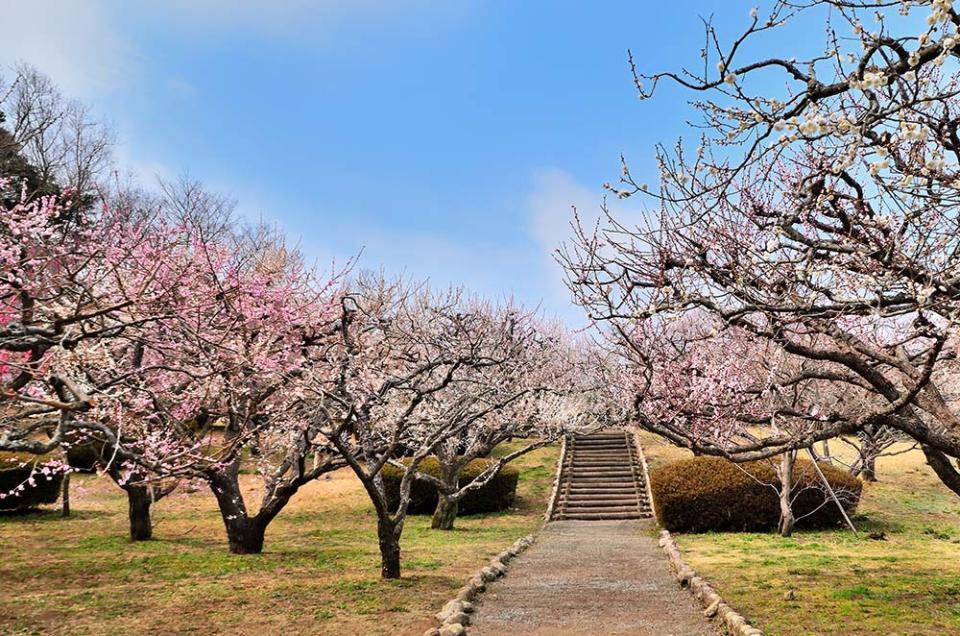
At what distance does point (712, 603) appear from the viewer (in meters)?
8.37

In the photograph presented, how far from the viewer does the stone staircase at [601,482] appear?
73.4 feet

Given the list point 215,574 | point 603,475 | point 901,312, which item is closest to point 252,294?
point 215,574

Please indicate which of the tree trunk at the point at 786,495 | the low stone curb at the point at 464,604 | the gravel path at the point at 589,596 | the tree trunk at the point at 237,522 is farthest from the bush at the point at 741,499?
the tree trunk at the point at 237,522

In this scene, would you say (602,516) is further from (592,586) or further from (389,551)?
(389,551)

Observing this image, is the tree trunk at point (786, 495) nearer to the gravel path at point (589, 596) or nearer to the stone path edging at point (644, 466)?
the gravel path at point (589, 596)

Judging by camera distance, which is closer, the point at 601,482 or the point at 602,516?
the point at 602,516

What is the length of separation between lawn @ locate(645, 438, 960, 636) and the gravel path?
0.79 metres

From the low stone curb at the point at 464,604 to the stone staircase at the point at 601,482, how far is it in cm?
1025

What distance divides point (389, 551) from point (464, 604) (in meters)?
2.27

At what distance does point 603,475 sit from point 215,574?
58.4 feet

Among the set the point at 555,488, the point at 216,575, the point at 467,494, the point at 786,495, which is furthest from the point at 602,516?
the point at 216,575

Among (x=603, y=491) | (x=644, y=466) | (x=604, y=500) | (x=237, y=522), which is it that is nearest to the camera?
(x=237, y=522)

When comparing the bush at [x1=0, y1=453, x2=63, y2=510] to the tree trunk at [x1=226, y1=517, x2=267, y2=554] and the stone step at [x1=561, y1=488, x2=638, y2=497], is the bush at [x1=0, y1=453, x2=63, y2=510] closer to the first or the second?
the tree trunk at [x1=226, y1=517, x2=267, y2=554]

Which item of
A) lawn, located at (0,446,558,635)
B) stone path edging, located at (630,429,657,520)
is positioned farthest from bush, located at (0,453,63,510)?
stone path edging, located at (630,429,657,520)
